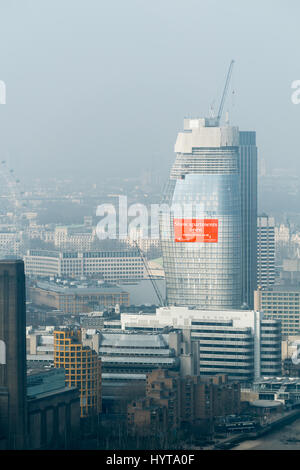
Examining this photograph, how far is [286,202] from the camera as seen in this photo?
146 feet

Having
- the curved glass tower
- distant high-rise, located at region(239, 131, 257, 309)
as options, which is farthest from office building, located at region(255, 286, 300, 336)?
distant high-rise, located at region(239, 131, 257, 309)

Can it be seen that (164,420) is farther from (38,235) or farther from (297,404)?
(38,235)

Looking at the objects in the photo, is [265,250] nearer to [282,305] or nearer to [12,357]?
[282,305]

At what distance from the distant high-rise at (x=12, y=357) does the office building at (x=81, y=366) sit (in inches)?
127

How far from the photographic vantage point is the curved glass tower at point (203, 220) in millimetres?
37688

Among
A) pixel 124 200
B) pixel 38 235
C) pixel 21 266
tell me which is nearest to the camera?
pixel 21 266

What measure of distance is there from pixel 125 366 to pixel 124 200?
13111 millimetres

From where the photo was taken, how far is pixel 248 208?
40.9m

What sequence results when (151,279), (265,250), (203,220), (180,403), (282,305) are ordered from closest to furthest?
1. (180,403)
2. (203,220)
3. (282,305)
4. (265,250)
5. (151,279)

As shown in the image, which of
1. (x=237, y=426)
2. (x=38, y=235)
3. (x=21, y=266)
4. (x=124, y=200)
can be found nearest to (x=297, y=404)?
→ (x=237, y=426)

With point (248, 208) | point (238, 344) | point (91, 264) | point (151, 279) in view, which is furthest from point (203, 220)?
point (91, 264)

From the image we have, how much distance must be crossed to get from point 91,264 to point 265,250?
7834 millimetres

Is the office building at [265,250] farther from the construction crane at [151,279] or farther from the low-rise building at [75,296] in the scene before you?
the low-rise building at [75,296]

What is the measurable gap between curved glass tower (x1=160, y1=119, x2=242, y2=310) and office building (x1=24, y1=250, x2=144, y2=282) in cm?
1026
